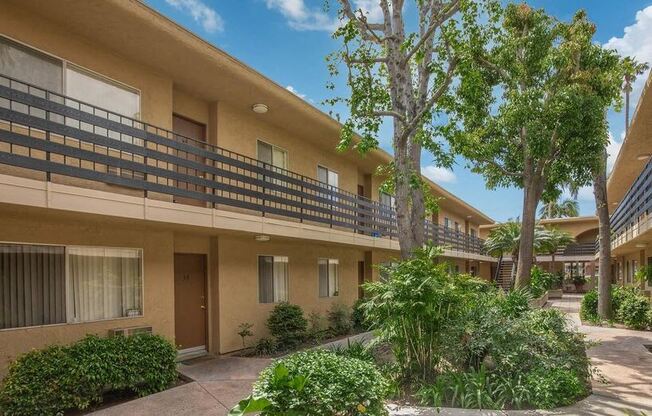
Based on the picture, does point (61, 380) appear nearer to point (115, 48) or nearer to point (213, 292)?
point (213, 292)

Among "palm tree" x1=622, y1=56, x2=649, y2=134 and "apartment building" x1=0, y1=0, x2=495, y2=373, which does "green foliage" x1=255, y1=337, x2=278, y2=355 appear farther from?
"palm tree" x1=622, y1=56, x2=649, y2=134

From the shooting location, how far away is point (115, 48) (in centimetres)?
870

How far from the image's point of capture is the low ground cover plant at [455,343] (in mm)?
6996

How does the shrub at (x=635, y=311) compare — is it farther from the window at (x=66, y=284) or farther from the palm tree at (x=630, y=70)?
the window at (x=66, y=284)

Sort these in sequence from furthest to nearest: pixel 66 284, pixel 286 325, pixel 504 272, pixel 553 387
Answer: pixel 504 272 < pixel 286 325 < pixel 66 284 < pixel 553 387

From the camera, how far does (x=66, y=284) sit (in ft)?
26.7

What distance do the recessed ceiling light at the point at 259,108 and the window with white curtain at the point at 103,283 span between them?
15.1ft

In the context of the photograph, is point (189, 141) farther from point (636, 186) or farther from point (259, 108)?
point (636, 186)

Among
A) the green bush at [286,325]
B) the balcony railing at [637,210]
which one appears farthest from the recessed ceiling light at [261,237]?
the balcony railing at [637,210]

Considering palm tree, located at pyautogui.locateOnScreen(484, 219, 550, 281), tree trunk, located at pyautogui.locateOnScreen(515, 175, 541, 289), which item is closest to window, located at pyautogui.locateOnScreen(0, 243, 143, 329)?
tree trunk, located at pyautogui.locateOnScreen(515, 175, 541, 289)

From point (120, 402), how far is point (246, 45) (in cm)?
826

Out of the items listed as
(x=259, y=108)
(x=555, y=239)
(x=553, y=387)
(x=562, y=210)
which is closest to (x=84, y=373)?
(x=553, y=387)

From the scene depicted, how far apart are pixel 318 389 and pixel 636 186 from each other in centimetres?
1728

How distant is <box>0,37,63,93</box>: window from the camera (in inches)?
279
